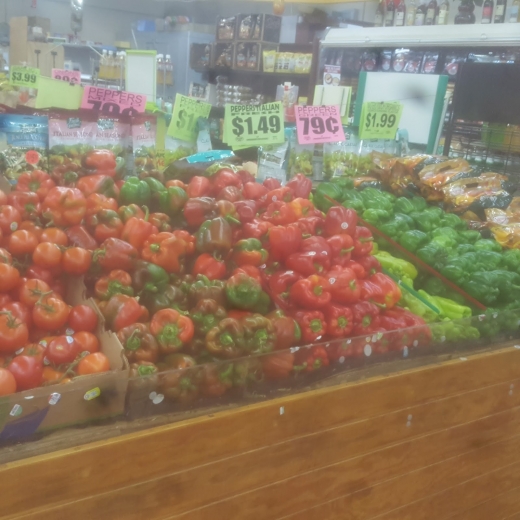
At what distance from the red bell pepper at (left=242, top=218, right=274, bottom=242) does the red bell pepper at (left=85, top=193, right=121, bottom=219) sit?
449mm

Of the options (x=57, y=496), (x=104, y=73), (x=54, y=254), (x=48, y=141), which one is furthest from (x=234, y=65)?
(x=57, y=496)

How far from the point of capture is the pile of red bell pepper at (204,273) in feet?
5.04

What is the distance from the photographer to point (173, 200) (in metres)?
2.04

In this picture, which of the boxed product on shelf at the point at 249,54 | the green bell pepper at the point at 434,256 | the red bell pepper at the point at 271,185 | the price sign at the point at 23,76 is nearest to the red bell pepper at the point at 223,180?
the red bell pepper at the point at 271,185

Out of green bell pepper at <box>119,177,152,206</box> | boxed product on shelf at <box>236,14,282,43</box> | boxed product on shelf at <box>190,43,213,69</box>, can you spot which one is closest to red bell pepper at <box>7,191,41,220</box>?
green bell pepper at <box>119,177,152,206</box>

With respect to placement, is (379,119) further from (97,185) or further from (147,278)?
(147,278)

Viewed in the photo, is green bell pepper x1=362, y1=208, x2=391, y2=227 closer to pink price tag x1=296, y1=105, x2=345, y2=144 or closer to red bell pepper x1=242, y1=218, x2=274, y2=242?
pink price tag x1=296, y1=105, x2=345, y2=144

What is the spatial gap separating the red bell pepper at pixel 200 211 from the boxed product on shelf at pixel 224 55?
5.57 metres

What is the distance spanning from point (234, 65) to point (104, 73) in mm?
1555

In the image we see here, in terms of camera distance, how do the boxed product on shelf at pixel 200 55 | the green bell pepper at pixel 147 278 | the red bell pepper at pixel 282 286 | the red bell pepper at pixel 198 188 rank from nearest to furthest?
the green bell pepper at pixel 147 278
the red bell pepper at pixel 282 286
the red bell pepper at pixel 198 188
the boxed product on shelf at pixel 200 55

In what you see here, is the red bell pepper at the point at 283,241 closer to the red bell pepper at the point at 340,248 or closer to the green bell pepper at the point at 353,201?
the red bell pepper at the point at 340,248

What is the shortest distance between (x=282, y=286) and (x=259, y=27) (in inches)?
228

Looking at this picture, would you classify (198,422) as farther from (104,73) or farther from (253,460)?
(104,73)

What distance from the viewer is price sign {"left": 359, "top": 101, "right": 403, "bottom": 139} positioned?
3.12m
